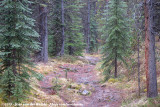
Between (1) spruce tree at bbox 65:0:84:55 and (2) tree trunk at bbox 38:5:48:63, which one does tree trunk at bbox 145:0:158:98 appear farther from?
(1) spruce tree at bbox 65:0:84:55

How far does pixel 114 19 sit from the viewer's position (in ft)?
36.4

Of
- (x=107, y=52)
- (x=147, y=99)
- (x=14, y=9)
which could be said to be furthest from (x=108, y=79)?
(x=14, y=9)

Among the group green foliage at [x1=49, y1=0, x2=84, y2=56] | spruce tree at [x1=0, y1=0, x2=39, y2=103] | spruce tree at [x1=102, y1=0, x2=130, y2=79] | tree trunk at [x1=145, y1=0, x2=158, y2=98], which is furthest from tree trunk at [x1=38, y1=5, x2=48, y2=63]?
tree trunk at [x1=145, y1=0, x2=158, y2=98]

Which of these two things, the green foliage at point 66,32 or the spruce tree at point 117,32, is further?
the green foliage at point 66,32

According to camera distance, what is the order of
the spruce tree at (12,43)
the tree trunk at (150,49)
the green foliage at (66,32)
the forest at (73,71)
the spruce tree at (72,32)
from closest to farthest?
the spruce tree at (12,43), the forest at (73,71), the tree trunk at (150,49), the green foliage at (66,32), the spruce tree at (72,32)

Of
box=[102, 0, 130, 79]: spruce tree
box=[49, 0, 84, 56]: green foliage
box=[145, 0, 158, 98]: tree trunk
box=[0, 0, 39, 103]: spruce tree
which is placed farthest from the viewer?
box=[49, 0, 84, 56]: green foliage

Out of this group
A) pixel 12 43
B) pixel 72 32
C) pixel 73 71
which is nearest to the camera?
pixel 12 43

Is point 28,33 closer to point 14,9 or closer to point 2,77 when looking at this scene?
point 14,9

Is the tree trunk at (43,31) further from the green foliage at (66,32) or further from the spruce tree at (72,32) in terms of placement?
the spruce tree at (72,32)

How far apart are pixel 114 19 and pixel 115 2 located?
4.14 ft

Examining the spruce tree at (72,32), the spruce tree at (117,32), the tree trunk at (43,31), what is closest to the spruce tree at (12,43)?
the spruce tree at (117,32)

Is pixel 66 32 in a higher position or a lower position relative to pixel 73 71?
higher

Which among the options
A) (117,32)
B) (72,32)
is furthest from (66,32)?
(117,32)

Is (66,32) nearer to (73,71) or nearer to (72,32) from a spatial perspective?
(72,32)
